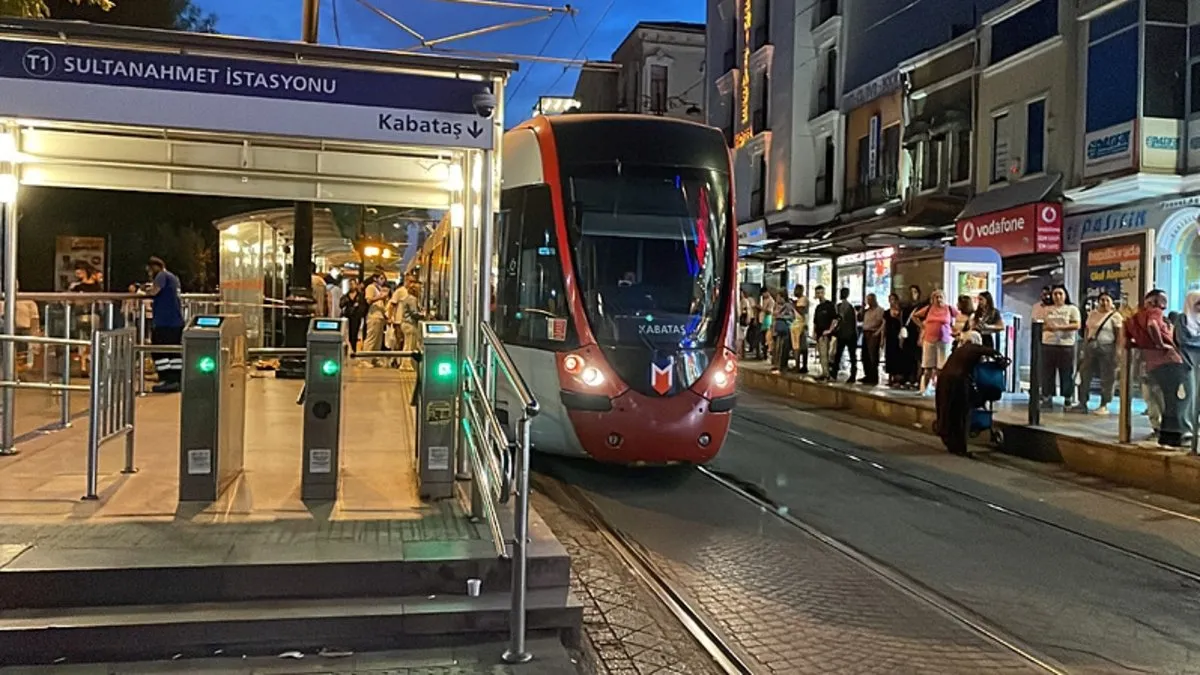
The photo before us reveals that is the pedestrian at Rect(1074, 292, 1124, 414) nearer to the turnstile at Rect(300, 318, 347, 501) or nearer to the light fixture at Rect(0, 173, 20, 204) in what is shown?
the turnstile at Rect(300, 318, 347, 501)

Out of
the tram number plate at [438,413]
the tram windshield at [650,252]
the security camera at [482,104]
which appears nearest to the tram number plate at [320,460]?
the tram number plate at [438,413]

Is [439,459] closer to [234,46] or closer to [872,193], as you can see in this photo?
[234,46]

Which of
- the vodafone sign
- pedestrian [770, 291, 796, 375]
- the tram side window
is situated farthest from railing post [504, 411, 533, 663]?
pedestrian [770, 291, 796, 375]

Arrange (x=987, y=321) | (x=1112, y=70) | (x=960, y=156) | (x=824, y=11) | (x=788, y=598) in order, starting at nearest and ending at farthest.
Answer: (x=788, y=598), (x=987, y=321), (x=1112, y=70), (x=960, y=156), (x=824, y=11)

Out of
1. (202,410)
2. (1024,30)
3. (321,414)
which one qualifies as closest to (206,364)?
(202,410)

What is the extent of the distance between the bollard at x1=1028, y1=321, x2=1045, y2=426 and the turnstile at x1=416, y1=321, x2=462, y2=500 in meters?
8.55

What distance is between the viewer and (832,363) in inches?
776

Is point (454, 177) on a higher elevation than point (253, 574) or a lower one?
higher

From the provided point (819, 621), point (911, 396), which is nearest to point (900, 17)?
point (911, 396)

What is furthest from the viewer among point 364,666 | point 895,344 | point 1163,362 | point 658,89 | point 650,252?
point 658,89

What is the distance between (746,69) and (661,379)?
A: 3177cm

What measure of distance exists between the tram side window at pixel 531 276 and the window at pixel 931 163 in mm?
18047

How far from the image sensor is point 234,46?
21.8 ft

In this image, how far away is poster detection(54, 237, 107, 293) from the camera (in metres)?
18.9
